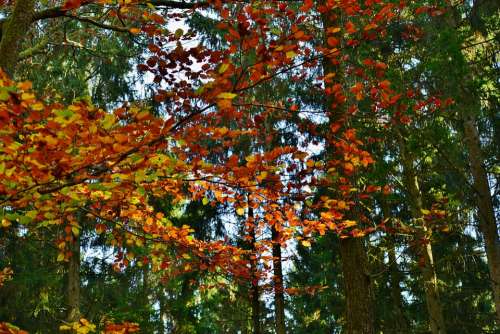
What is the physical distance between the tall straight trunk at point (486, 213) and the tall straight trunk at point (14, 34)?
7355 mm

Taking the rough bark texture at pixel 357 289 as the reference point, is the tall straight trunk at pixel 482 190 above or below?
above

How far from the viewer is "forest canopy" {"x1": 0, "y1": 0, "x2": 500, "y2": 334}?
8.77ft

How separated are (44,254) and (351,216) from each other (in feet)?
33.0

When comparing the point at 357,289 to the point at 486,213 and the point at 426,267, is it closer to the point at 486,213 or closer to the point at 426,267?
the point at 486,213

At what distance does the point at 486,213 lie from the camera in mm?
7969

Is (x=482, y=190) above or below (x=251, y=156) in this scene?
above

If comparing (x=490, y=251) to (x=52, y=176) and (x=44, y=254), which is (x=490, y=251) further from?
(x=44, y=254)

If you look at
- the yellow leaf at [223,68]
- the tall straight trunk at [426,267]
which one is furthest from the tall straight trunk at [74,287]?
the yellow leaf at [223,68]

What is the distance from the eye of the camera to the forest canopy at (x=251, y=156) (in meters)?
2.67

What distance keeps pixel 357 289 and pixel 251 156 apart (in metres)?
2.36

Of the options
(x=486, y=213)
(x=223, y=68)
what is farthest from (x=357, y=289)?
(x=486, y=213)

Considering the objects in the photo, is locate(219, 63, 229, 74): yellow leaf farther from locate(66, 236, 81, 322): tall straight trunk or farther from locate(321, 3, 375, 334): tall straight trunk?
locate(66, 236, 81, 322): tall straight trunk

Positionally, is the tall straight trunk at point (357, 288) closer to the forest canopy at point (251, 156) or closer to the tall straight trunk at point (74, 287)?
the forest canopy at point (251, 156)

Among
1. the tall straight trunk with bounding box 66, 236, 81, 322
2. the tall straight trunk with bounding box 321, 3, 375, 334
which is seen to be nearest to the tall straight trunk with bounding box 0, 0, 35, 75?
the tall straight trunk with bounding box 321, 3, 375, 334
